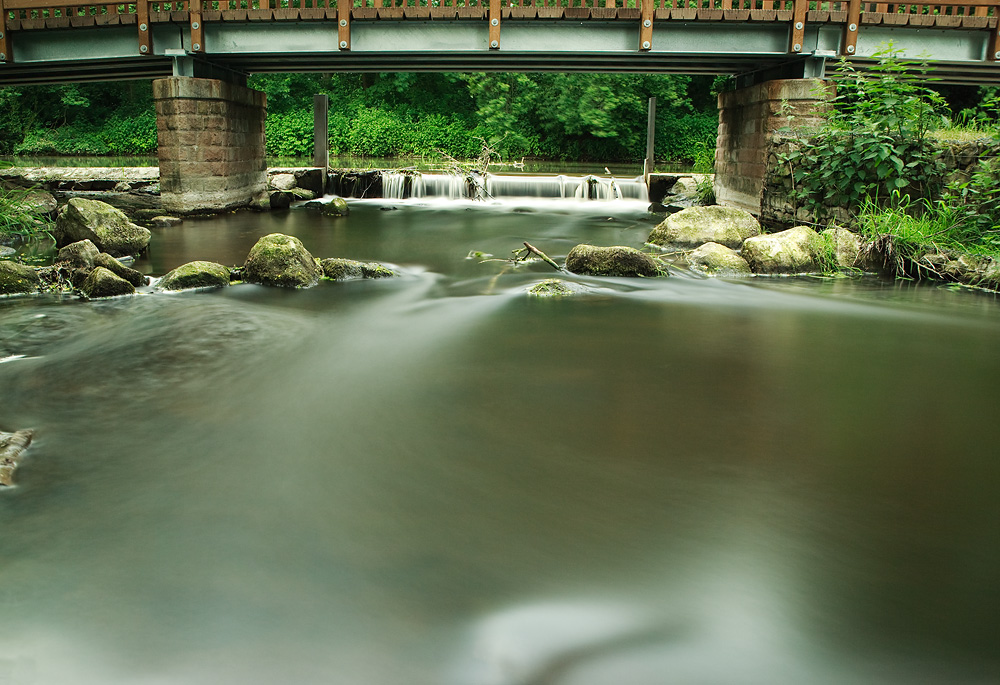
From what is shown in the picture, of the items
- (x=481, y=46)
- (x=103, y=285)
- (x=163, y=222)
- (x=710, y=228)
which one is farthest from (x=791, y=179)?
(x=163, y=222)

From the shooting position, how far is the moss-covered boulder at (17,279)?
7.56 meters

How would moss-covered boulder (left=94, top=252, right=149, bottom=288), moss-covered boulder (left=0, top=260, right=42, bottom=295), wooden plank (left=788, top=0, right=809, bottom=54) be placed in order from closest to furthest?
1. moss-covered boulder (left=0, top=260, right=42, bottom=295)
2. moss-covered boulder (left=94, top=252, right=149, bottom=288)
3. wooden plank (left=788, top=0, right=809, bottom=54)

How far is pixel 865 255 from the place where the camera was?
31.0ft

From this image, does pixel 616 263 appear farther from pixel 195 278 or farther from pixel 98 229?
pixel 98 229

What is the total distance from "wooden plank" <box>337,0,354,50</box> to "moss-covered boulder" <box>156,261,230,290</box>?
287 inches

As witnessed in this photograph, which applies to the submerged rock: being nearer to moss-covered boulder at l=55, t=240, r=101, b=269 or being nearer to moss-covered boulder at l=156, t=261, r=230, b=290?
moss-covered boulder at l=55, t=240, r=101, b=269

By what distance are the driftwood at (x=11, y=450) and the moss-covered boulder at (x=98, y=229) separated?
21.0ft

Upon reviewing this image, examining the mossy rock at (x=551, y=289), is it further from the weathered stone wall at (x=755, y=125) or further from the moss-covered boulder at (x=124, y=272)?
the weathered stone wall at (x=755, y=125)

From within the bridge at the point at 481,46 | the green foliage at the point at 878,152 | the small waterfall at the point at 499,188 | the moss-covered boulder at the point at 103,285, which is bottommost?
the moss-covered boulder at the point at 103,285

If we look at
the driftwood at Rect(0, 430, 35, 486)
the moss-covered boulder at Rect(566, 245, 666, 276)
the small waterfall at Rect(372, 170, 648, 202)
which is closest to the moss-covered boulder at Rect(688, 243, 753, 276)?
the moss-covered boulder at Rect(566, 245, 666, 276)

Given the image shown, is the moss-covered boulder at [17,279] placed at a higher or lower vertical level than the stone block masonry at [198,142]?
lower

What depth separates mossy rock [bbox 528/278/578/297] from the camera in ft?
26.3

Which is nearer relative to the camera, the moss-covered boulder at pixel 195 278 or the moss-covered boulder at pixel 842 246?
the moss-covered boulder at pixel 195 278

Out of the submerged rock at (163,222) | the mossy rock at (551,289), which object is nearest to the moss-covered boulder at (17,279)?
the mossy rock at (551,289)
